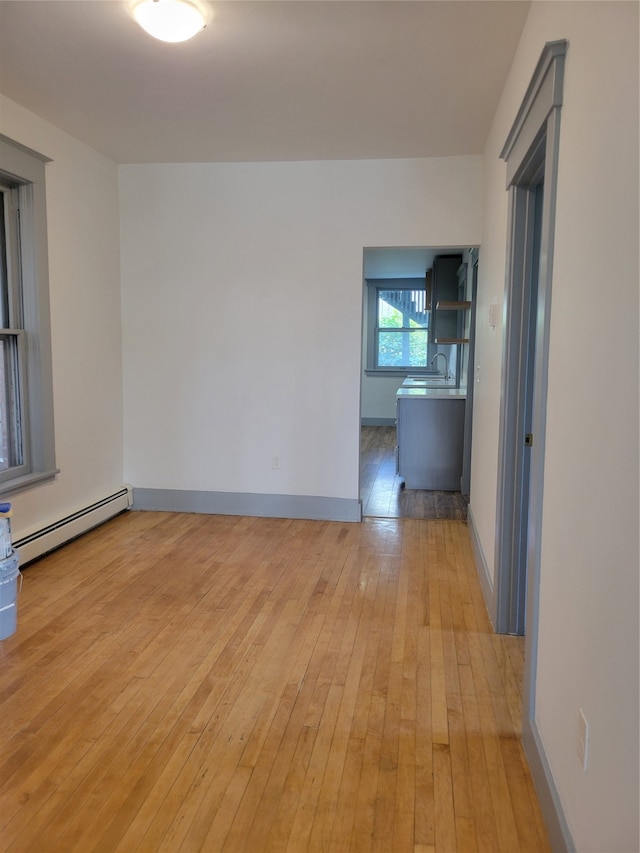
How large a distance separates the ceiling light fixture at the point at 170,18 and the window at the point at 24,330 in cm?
156

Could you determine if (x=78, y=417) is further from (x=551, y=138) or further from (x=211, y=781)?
(x=551, y=138)

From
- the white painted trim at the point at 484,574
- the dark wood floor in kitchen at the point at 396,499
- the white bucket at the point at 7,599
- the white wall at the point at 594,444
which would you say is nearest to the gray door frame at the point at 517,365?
the white painted trim at the point at 484,574

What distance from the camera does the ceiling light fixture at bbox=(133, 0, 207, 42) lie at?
2451 mm

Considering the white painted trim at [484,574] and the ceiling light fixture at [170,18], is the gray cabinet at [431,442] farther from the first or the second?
the ceiling light fixture at [170,18]

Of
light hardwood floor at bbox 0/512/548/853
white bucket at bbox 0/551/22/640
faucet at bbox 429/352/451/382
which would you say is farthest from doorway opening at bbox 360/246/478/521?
white bucket at bbox 0/551/22/640

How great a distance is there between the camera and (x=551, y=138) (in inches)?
77.5

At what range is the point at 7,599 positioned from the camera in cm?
296

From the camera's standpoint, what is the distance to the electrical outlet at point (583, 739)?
58.4 inches

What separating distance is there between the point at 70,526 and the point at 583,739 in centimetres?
360

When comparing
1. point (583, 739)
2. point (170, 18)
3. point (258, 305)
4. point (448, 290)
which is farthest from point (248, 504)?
point (448, 290)

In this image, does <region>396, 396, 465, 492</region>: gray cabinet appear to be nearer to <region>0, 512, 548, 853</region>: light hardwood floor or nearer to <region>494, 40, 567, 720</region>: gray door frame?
<region>0, 512, 548, 853</region>: light hardwood floor

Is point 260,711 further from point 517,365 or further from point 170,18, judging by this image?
point 170,18

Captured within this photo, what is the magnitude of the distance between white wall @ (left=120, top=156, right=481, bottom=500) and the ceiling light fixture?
2210 millimetres

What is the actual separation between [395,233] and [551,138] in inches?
109
